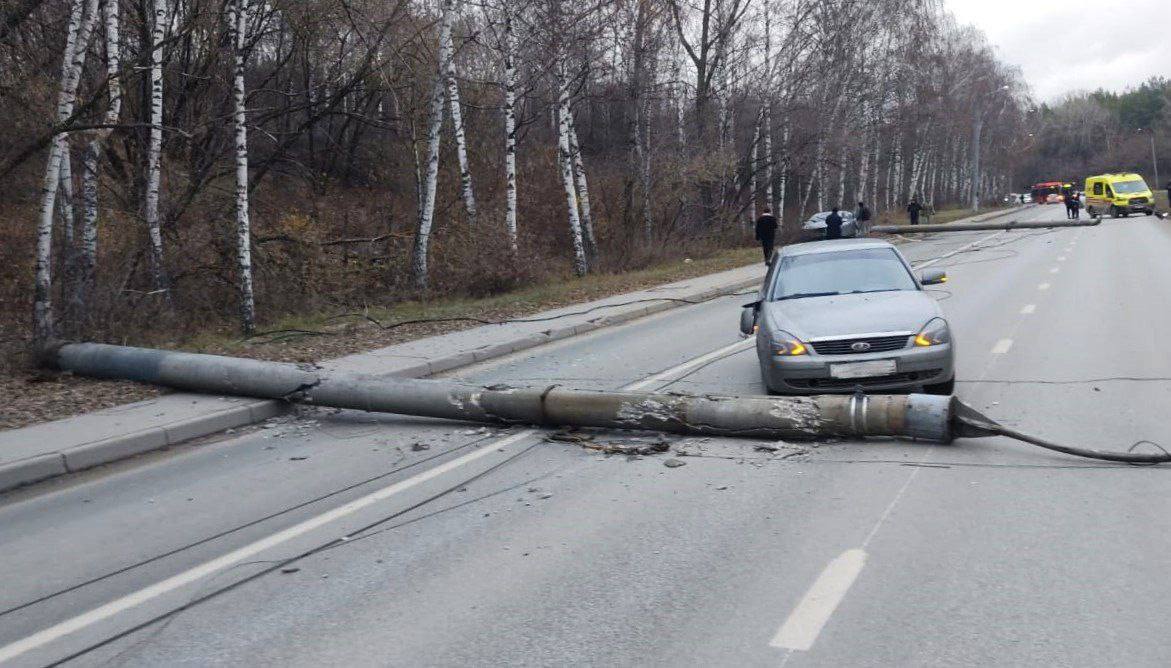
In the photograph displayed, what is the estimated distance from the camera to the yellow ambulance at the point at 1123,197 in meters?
60.2

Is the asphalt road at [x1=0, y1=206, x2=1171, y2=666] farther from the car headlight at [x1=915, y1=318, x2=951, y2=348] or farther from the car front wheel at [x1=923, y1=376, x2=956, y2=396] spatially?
the car headlight at [x1=915, y1=318, x2=951, y2=348]

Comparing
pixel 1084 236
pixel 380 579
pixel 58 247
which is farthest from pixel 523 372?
pixel 1084 236

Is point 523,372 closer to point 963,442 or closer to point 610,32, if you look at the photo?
point 963,442

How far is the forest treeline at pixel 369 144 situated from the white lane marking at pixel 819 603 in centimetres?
969

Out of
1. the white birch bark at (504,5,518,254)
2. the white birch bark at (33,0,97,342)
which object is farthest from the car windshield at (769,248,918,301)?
the white birch bark at (504,5,518,254)

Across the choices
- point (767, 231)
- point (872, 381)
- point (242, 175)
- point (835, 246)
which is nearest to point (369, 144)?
point (767, 231)

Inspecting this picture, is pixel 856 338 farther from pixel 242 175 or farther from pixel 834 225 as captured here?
pixel 834 225

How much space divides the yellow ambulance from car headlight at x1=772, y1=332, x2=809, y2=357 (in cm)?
5812

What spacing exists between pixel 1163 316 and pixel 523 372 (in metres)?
9.08

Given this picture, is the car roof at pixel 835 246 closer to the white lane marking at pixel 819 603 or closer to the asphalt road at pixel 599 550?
the asphalt road at pixel 599 550

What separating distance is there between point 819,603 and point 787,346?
191 inches

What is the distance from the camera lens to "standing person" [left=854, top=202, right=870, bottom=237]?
134ft

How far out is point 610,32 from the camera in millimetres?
30125

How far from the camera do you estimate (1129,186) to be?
60.8 metres
